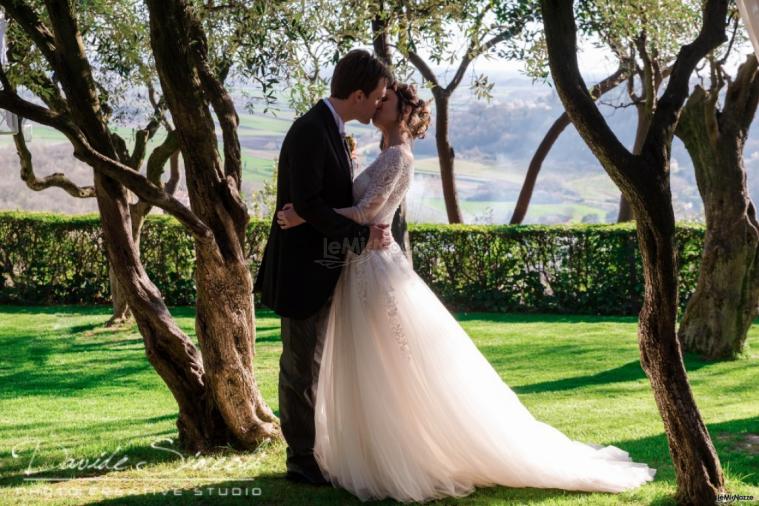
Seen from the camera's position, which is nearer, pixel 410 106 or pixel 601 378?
pixel 410 106

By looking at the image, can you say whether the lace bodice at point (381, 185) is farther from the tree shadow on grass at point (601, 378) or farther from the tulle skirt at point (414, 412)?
the tree shadow on grass at point (601, 378)

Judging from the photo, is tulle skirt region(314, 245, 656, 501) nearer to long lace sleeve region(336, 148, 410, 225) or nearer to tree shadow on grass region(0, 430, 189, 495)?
long lace sleeve region(336, 148, 410, 225)

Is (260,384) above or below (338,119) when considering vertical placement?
below

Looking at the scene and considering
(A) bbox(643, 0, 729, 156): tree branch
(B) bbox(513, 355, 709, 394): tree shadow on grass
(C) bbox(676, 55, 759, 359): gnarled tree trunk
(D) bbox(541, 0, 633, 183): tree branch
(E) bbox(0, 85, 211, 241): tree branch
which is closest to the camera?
(D) bbox(541, 0, 633, 183): tree branch

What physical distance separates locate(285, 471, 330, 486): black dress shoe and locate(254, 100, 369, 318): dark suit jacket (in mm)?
873

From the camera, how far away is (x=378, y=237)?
5.25 metres

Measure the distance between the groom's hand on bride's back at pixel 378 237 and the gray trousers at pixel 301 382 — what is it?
0.38 metres

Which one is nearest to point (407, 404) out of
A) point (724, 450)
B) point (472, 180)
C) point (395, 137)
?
point (395, 137)

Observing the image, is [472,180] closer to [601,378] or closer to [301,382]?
[601,378]

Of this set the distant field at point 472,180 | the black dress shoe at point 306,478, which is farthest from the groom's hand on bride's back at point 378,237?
the distant field at point 472,180

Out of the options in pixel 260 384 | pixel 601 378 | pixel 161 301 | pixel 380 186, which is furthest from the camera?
pixel 601 378

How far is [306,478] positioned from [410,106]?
82.1 inches

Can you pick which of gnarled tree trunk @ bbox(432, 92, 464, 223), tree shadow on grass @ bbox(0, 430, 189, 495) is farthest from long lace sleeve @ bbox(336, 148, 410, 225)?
gnarled tree trunk @ bbox(432, 92, 464, 223)

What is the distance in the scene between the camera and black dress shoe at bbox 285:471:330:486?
17.2 ft
